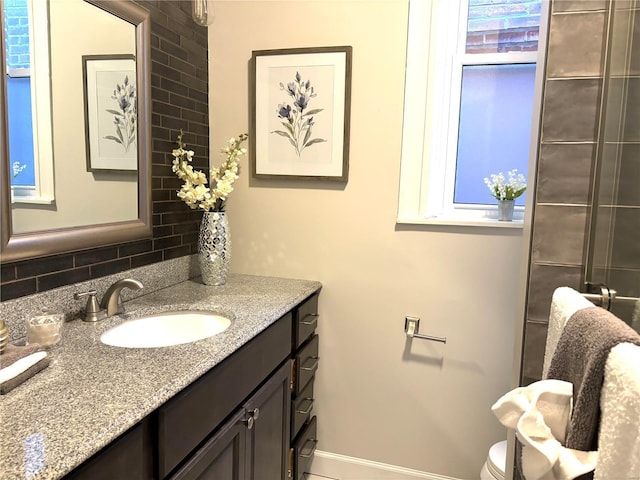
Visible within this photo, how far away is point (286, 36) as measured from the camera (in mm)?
1890

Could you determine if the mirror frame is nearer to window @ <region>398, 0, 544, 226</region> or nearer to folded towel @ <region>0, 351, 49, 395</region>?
folded towel @ <region>0, 351, 49, 395</region>

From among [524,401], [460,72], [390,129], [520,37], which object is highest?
[520,37]

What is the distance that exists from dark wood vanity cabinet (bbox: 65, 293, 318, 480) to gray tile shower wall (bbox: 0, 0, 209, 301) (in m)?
0.57

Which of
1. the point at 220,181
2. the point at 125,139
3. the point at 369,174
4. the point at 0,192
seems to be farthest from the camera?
the point at 369,174

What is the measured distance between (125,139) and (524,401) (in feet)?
4.64

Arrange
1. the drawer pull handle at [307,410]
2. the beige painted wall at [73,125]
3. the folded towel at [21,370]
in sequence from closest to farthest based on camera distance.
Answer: the folded towel at [21,370] → the beige painted wall at [73,125] → the drawer pull handle at [307,410]

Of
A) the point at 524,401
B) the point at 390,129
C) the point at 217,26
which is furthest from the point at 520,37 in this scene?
the point at 524,401

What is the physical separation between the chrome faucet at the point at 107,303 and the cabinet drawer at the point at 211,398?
42 centimetres

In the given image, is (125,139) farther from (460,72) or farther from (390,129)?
(460,72)

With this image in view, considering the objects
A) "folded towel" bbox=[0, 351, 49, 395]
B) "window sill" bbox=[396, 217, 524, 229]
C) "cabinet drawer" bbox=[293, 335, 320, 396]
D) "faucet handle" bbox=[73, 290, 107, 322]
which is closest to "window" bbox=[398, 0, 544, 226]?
"window sill" bbox=[396, 217, 524, 229]

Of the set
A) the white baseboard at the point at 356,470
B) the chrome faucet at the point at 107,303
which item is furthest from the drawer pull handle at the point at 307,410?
the chrome faucet at the point at 107,303

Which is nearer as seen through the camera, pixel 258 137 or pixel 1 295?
pixel 1 295

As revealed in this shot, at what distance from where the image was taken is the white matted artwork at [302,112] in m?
1.85

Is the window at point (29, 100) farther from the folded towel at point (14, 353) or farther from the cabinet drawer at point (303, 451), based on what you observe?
the cabinet drawer at point (303, 451)
